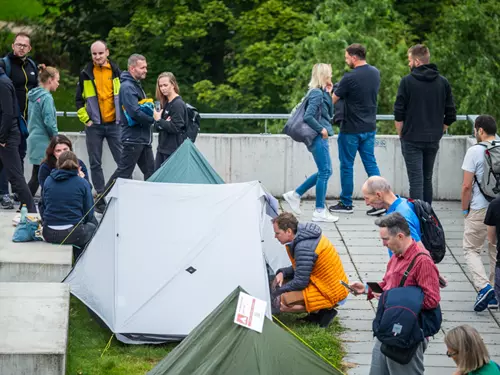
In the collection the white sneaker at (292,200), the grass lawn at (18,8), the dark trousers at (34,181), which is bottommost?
the white sneaker at (292,200)

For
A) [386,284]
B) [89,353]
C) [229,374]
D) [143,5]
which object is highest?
[143,5]

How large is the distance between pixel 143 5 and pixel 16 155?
29.7ft

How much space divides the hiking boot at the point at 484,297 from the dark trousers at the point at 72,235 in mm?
3815

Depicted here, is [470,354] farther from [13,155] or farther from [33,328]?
[13,155]

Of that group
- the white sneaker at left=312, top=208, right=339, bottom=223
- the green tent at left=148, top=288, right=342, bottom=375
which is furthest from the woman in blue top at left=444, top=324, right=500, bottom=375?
the white sneaker at left=312, top=208, right=339, bottom=223

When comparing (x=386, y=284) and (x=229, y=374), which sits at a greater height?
(x=386, y=284)

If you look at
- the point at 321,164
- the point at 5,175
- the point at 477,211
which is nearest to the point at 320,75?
the point at 321,164

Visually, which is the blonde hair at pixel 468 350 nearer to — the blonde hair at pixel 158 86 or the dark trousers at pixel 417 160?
the dark trousers at pixel 417 160

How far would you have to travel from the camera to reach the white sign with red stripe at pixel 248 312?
714cm

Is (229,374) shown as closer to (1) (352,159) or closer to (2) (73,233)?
(2) (73,233)

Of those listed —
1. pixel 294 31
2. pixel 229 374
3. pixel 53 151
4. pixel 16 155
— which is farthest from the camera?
pixel 294 31

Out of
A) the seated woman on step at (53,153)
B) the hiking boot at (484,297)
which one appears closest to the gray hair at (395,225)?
the hiking boot at (484,297)

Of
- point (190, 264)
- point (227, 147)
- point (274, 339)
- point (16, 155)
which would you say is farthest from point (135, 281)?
point (227, 147)

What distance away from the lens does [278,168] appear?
46.0ft
